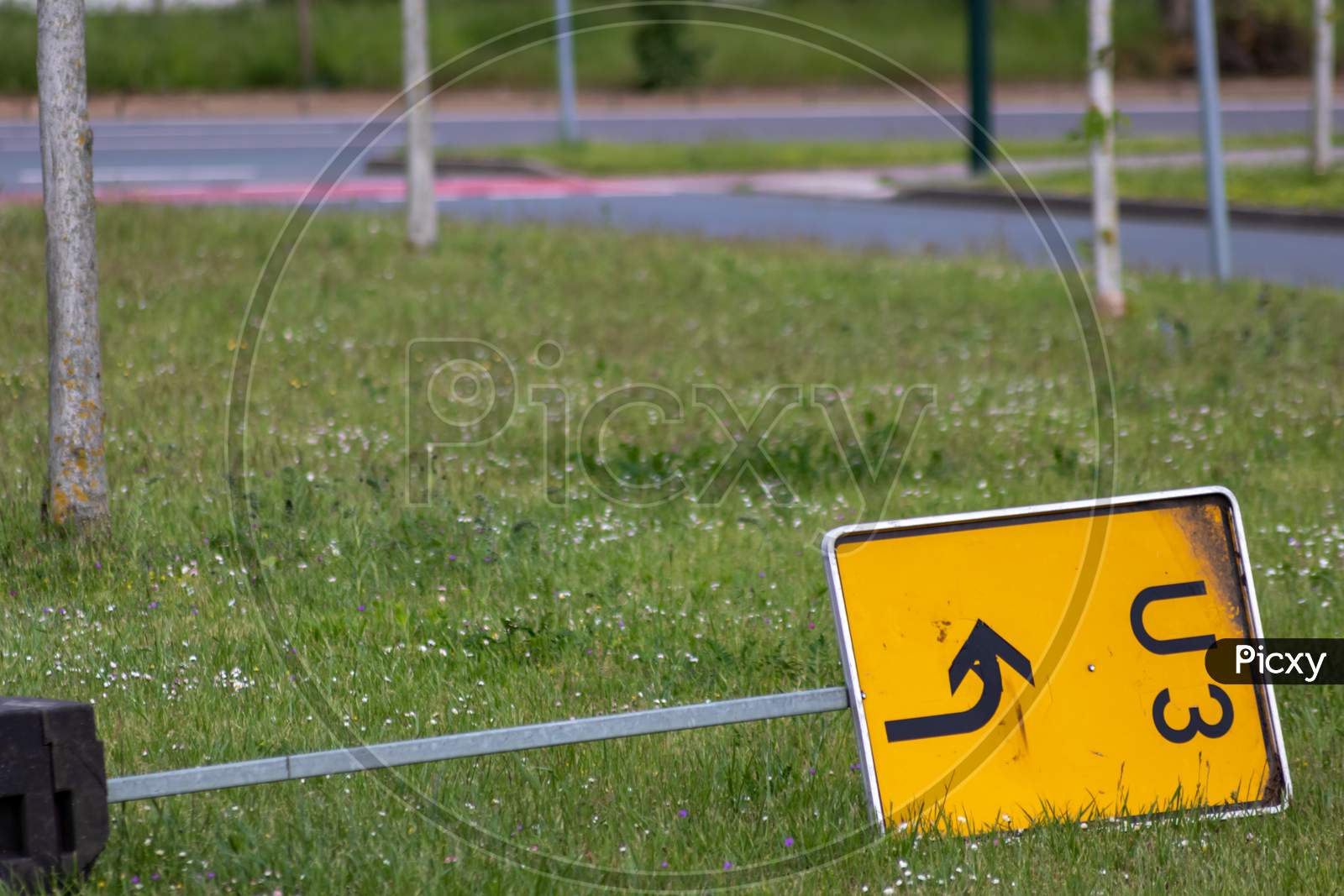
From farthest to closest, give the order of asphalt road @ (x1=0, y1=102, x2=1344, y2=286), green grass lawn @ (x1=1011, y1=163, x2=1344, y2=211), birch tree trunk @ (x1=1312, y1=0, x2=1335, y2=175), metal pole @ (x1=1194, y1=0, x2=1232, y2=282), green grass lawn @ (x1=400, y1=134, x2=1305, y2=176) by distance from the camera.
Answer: green grass lawn @ (x1=400, y1=134, x2=1305, y2=176), birch tree trunk @ (x1=1312, y1=0, x2=1335, y2=175), green grass lawn @ (x1=1011, y1=163, x2=1344, y2=211), asphalt road @ (x1=0, y1=102, x2=1344, y2=286), metal pole @ (x1=1194, y1=0, x2=1232, y2=282)

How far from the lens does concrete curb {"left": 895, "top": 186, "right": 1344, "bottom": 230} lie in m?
15.5

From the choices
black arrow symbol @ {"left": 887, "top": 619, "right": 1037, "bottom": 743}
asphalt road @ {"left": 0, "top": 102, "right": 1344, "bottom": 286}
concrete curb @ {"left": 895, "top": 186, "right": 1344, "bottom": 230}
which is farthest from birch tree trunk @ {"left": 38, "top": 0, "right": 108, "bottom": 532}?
concrete curb @ {"left": 895, "top": 186, "right": 1344, "bottom": 230}

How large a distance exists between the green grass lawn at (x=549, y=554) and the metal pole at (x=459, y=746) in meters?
0.23

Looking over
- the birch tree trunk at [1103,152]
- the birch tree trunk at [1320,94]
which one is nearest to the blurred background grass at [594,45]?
the birch tree trunk at [1320,94]

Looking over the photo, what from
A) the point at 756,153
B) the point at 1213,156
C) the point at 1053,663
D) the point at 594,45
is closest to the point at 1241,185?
the point at 1213,156

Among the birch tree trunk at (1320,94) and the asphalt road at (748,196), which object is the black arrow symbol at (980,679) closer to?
the asphalt road at (748,196)

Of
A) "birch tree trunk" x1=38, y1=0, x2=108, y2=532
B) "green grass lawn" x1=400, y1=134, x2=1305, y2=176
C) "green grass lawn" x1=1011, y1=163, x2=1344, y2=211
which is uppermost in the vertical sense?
"green grass lawn" x1=400, y1=134, x2=1305, y2=176

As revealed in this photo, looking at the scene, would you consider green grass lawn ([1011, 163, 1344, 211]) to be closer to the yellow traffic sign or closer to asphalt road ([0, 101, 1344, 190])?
asphalt road ([0, 101, 1344, 190])

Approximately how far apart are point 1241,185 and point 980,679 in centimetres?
1556

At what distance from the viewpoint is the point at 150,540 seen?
17.7 ft

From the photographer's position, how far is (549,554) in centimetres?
553

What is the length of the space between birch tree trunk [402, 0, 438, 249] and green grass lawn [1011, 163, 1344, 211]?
337 inches

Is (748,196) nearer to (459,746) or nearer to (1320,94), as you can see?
(1320,94)

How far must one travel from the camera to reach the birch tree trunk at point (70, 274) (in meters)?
5.28
